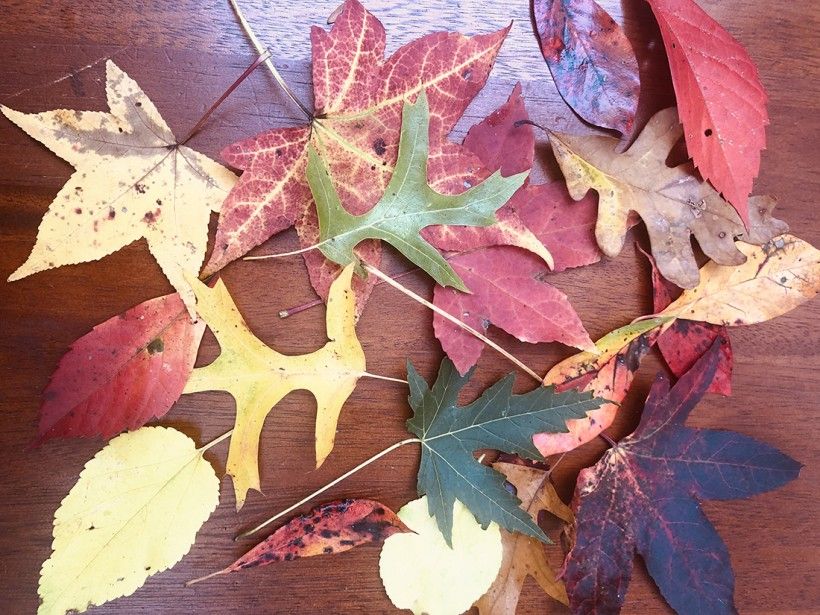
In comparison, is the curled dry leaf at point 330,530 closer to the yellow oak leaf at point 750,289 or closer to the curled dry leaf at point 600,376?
the curled dry leaf at point 600,376

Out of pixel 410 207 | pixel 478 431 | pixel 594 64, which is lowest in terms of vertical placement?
pixel 478 431

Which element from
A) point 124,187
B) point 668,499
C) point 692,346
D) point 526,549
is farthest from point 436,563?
point 124,187

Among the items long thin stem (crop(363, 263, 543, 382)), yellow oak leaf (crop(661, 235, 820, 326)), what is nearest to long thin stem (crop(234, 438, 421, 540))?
long thin stem (crop(363, 263, 543, 382))

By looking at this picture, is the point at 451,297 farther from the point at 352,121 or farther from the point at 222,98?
the point at 222,98

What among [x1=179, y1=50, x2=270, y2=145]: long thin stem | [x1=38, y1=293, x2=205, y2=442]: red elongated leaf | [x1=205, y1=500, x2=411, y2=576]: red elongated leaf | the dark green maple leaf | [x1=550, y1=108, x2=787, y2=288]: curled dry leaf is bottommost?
[x1=205, y1=500, x2=411, y2=576]: red elongated leaf

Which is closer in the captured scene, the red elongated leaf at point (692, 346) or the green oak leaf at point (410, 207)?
the green oak leaf at point (410, 207)

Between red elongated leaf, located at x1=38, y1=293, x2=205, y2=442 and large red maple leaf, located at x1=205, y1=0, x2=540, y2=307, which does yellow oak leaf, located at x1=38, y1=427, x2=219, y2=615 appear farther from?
large red maple leaf, located at x1=205, y1=0, x2=540, y2=307

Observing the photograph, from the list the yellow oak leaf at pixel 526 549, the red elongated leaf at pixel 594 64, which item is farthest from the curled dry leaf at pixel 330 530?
the red elongated leaf at pixel 594 64
